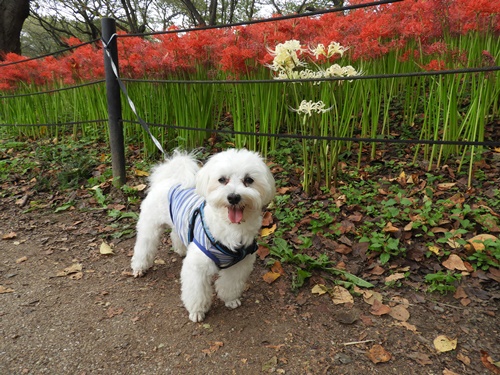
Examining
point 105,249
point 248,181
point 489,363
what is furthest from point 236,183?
point 105,249

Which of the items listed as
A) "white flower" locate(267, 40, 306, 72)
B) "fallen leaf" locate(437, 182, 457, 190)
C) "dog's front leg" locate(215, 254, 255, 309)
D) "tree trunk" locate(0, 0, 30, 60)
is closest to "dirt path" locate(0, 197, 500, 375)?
"dog's front leg" locate(215, 254, 255, 309)

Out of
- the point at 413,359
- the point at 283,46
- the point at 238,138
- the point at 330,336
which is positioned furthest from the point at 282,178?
the point at 413,359

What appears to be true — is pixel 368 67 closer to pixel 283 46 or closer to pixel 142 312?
pixel 283 46

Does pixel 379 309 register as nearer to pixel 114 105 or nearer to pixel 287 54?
pixel 287 54

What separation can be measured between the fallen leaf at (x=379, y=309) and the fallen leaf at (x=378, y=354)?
0.83 ft

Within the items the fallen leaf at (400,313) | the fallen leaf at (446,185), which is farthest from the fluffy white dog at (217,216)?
the fallen leaf at (446,185)

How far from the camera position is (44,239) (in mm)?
3172

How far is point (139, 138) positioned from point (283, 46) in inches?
108

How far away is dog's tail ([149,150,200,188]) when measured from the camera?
2389mm

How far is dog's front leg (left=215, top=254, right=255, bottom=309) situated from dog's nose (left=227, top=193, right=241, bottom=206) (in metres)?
0.51

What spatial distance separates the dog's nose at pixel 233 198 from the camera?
1783 mm

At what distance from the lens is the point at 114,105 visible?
146 inches

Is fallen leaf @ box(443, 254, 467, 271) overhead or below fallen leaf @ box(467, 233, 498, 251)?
below

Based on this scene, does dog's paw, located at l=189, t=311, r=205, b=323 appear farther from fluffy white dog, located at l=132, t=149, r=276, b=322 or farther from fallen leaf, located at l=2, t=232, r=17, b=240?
fallen leaf, located at l=2, t=232, r=17, b=240
